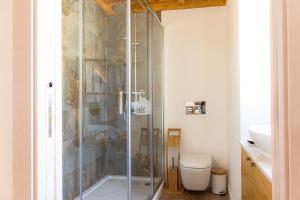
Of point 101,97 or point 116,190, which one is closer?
point 116,190

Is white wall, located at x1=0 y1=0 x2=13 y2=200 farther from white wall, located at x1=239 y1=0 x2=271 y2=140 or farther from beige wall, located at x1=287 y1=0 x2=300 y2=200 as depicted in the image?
white wall, located at x1=239 y1=0 x2=271 y2=140

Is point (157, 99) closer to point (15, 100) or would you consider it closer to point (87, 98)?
point (87, 98)

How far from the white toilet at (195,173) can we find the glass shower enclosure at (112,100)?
410mm

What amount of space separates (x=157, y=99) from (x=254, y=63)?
4.58 feet

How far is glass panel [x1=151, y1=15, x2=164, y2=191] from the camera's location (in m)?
3.04

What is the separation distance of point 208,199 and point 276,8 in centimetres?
273

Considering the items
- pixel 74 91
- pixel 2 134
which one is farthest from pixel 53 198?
pixel 74 91

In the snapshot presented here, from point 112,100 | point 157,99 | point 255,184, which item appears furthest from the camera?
point 157,99

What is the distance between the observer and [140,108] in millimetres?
2740

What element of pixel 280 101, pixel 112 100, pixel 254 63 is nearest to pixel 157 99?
pixel 112 100

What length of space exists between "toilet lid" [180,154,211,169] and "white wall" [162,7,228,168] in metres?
0.31

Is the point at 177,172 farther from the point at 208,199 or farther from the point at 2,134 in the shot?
the point at 2,134

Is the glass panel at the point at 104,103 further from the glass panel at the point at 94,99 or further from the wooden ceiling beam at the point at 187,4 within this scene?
the wooden ceiling beam at the point at 187,4

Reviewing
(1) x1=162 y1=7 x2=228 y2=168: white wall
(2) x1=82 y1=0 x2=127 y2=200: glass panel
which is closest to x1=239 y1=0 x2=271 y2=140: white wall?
(1) x1=162 y1=7 x2=228 y2=168: white wall
